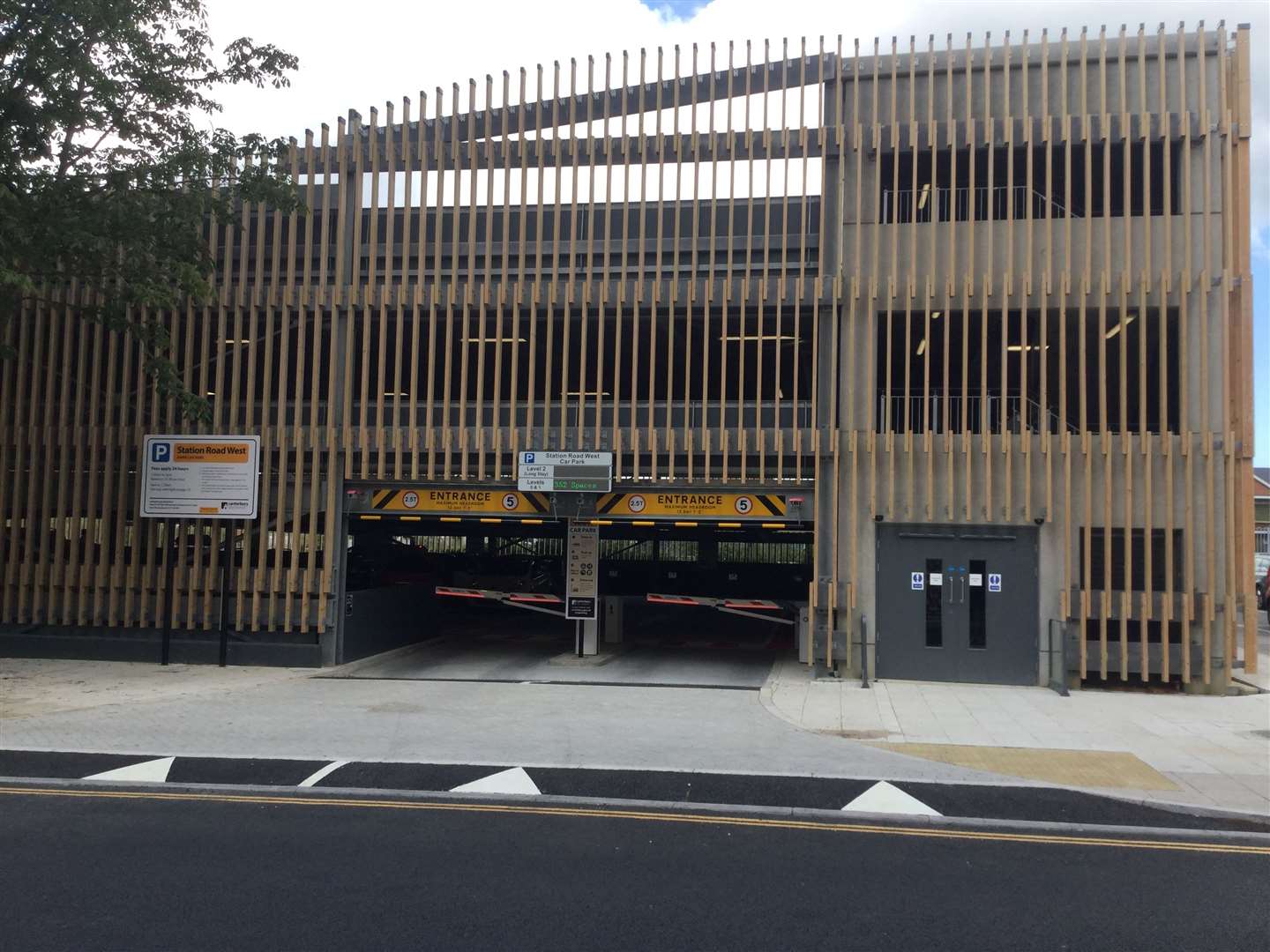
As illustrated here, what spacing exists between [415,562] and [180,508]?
12.2 metres

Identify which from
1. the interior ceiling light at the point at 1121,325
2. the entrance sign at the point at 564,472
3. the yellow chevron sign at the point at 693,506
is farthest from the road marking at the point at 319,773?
the interior ceiling light at the point at 1121,325

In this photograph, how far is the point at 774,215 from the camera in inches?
653

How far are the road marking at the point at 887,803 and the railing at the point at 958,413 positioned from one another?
7.73 m

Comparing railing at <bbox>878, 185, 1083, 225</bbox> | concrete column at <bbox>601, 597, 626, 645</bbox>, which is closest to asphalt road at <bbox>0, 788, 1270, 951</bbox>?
railing at <bbox>878, 185, 1083, 225</bbox>

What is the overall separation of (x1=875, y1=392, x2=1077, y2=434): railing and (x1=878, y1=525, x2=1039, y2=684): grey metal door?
1.67 meters

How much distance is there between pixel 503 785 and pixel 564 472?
7660mm

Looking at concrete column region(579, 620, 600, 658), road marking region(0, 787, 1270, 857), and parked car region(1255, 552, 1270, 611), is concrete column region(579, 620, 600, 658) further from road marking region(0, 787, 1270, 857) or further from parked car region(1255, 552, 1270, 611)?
parked car region(1255, 552, 1270, 611)

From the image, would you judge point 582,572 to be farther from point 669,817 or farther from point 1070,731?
point 669,817

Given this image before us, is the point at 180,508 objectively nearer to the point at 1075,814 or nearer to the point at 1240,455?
the point at 1075,814

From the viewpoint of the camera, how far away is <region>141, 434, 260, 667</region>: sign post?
1619 centimetres

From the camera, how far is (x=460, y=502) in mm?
16891

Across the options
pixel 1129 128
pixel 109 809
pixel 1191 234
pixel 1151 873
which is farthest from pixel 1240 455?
pixel 109 809

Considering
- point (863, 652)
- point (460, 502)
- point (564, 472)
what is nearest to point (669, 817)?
point (863, 652)

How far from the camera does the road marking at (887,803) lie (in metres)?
8.49
